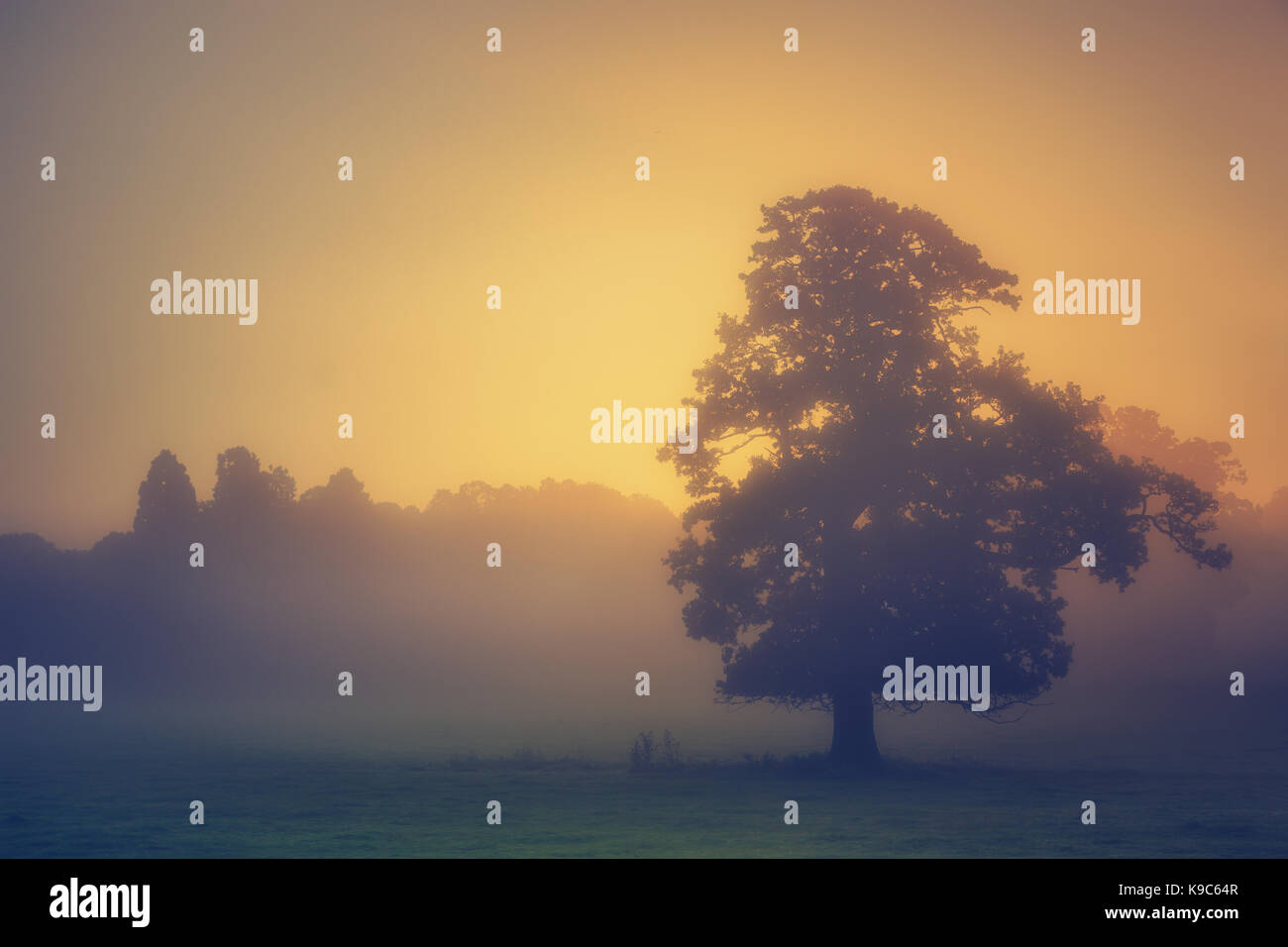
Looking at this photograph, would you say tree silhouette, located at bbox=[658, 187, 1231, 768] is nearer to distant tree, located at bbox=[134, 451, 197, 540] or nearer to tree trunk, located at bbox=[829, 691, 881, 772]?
tree trunk, located at bbox=[829, 691, 881, 772]

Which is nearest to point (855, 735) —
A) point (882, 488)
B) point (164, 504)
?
point (882, 488)

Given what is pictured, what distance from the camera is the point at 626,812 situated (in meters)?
26.5

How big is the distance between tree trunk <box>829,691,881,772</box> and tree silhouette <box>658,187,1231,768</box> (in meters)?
0.04

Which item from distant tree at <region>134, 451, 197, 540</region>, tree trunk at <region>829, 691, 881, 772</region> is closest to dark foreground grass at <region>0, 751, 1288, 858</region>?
tree trunk at <region>829, 691, 881, 772</region>

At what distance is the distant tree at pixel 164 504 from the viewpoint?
11044 cm

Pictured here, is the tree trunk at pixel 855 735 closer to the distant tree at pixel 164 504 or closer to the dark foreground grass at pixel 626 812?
the dark foreground grass at pixel 626 812

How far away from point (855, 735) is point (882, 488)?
6898 millimetres

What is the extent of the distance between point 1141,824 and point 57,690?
8947cm

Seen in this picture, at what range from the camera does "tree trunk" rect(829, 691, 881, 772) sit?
34125 millimetres

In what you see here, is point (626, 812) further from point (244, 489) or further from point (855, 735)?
point (244, 489)

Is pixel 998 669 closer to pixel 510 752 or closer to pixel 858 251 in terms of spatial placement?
pixel 858 251

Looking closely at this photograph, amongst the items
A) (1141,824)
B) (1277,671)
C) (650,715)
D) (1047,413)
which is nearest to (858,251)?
(1047,413)

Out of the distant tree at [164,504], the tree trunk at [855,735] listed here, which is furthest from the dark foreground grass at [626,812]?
the distant tree at [164,504]
